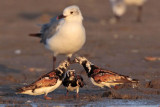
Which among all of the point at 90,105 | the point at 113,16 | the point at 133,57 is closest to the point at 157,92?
the point at 90,105

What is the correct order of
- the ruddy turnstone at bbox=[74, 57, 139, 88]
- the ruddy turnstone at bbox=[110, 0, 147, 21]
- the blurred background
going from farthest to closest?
the ruddy turnstone at bbox=[110, 0, 147, 21] → the blurred background → the ruddy turnstone at bbox=[74, 57, 139, 88]

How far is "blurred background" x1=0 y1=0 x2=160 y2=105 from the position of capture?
11.4m

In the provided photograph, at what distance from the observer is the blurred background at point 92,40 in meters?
11.4

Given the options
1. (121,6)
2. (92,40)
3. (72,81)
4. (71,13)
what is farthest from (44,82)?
(121,6)

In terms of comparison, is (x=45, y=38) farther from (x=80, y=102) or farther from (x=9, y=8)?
(x=9, y=8)

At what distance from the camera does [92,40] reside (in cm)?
1596

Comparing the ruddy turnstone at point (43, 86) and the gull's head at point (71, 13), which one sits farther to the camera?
the gull's head at point (71, 13)

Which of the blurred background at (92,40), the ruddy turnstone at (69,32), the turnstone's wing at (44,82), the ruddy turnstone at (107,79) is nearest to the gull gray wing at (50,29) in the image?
the ruddy turnstone at (69,32)

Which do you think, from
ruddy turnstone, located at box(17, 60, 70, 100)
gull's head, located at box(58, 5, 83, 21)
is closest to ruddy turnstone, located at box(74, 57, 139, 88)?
ruddy turnstone, located at box(17, 60, 70, 100)

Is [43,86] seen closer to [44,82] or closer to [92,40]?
[44,82]

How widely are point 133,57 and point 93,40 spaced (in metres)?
3.28

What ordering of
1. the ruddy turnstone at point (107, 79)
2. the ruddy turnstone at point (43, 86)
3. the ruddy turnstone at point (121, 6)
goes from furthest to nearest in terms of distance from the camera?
the ruddy turnstone at point (121, 6), the ruddy turnstone at point (107, 79), the ruddy turnstone at point (43, 86)

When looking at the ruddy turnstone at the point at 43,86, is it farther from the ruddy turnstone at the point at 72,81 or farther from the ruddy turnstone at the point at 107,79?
the ruddy turnstone at the point at 107,79

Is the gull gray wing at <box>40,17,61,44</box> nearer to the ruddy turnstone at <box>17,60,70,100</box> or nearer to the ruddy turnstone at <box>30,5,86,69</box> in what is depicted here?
the ruddy turnstone at <box>30,5,86,69</box>
